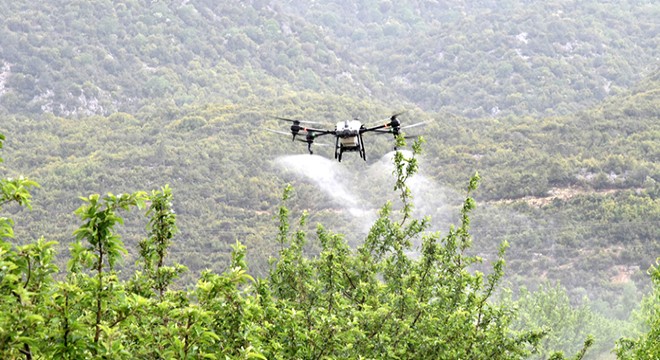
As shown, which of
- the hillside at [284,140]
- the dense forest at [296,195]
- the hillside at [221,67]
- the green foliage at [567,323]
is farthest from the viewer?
the hillside at [221,67]

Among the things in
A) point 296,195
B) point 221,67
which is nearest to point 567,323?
point 296,195

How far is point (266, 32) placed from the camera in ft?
618

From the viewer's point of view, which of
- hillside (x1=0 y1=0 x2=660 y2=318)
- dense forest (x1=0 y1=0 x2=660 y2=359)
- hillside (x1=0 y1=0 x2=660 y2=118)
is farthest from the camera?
hillside (x1=0 y1=0 x2=660 y2=118)

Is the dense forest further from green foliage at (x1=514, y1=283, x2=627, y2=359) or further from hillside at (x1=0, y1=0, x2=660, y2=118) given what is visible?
hillside at (x1=0, y1=0, x2=660, y2=118)

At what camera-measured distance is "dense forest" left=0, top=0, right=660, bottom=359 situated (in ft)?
36.7

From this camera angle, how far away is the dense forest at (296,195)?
11.2 meters

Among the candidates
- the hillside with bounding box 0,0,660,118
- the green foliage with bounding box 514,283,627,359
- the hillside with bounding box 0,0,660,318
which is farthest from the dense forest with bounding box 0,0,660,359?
the hillside with bounding box 0,0,660,118

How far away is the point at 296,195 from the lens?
9844 centimetres

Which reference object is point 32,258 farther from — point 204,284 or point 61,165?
point 61,165

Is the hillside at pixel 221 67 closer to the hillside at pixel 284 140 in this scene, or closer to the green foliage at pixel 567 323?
the hillside at pixel 284 140

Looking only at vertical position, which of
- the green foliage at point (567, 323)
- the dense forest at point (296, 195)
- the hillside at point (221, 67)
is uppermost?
the hillside at point (221, 67)

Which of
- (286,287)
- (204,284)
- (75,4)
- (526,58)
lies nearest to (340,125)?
(286,287)

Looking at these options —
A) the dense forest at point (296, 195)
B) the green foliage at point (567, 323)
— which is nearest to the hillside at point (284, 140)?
the dense forest at point (296, 195)

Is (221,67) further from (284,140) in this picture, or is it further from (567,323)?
(567,323)
